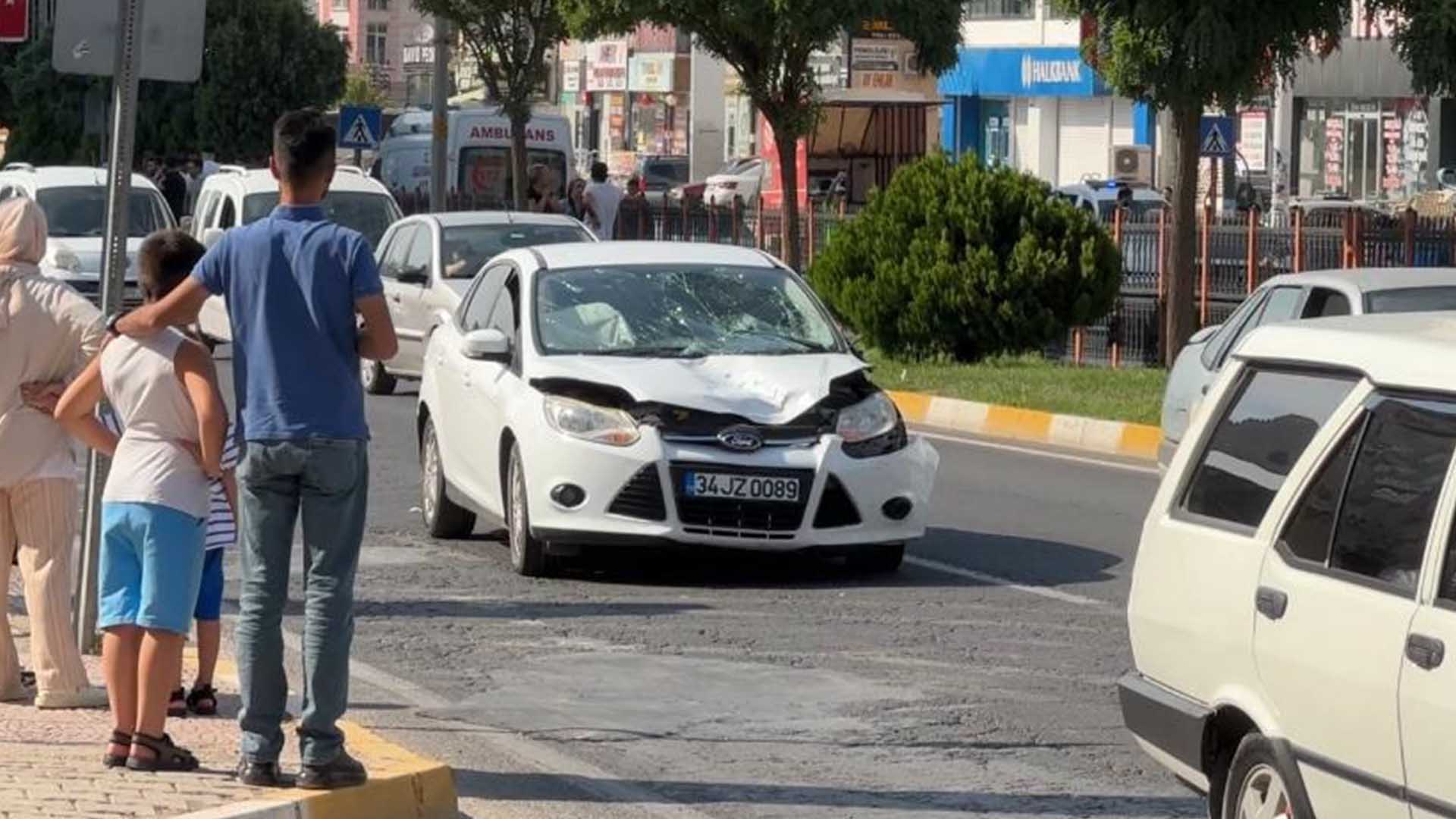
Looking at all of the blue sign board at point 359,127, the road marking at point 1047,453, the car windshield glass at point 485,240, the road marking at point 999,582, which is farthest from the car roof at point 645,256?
A: the blue sign board at point 359,127

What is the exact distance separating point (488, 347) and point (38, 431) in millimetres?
4527

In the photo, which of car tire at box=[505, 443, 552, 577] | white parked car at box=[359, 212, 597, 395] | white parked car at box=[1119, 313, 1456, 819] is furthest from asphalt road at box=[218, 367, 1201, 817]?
white parked car at box=[359, 212, 597, 395]

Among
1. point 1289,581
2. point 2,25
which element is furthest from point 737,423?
point 2,25

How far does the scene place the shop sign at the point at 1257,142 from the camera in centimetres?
6844

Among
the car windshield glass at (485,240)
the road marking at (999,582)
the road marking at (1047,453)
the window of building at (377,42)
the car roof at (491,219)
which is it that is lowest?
the road marking at (999,582)

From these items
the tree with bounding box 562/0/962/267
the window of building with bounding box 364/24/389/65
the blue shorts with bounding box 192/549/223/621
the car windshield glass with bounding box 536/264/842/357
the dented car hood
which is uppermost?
the window of building with bounding box 364/24/389/65

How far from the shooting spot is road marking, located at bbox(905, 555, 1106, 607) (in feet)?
41.4

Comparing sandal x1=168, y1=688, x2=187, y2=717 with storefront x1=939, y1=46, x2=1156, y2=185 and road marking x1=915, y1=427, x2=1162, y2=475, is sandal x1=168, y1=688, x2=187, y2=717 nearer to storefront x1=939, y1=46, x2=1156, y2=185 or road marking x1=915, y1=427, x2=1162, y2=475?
road marking x1=915, y1=427, x2=1162, y2=475

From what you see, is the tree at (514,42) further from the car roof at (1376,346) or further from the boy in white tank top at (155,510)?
the car roof at (1376,346)

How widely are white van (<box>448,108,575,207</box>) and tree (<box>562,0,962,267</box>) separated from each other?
1450 centimetres

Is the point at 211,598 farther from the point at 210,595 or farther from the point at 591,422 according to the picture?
the point at 591,422

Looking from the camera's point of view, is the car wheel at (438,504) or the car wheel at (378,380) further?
the car wheel at (378,380)

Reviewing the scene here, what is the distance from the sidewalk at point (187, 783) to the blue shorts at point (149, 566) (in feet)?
1.44

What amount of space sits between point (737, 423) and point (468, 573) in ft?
5.20
